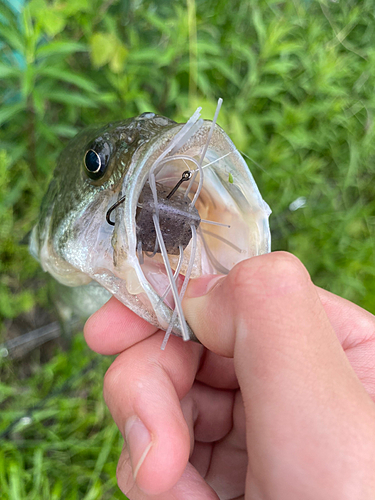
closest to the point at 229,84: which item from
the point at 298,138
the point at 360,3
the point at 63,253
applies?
the point at 298,138

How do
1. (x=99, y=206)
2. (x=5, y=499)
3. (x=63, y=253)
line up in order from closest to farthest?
(x=99, y=206) → (x=63, y=253) → (x=5, y=499)

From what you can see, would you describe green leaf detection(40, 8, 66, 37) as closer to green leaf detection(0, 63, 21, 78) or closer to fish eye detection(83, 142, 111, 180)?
green leaf detection(0, 63, 21, 78)

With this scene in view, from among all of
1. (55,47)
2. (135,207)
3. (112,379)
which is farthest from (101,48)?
(112,379)

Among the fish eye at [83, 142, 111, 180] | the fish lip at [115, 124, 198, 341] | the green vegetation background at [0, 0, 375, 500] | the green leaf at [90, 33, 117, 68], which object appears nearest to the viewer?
the fish lip at [115, 124, 198, 341]

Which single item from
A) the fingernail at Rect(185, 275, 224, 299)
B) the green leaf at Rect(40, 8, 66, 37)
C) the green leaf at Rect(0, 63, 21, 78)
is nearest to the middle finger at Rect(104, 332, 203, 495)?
the fingernail at Rect(185, 275, 224, 299)

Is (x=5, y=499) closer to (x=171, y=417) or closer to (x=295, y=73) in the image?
(x=171, y=417)

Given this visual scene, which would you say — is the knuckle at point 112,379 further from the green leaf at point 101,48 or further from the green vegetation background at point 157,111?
the green leaf at point 101,48
